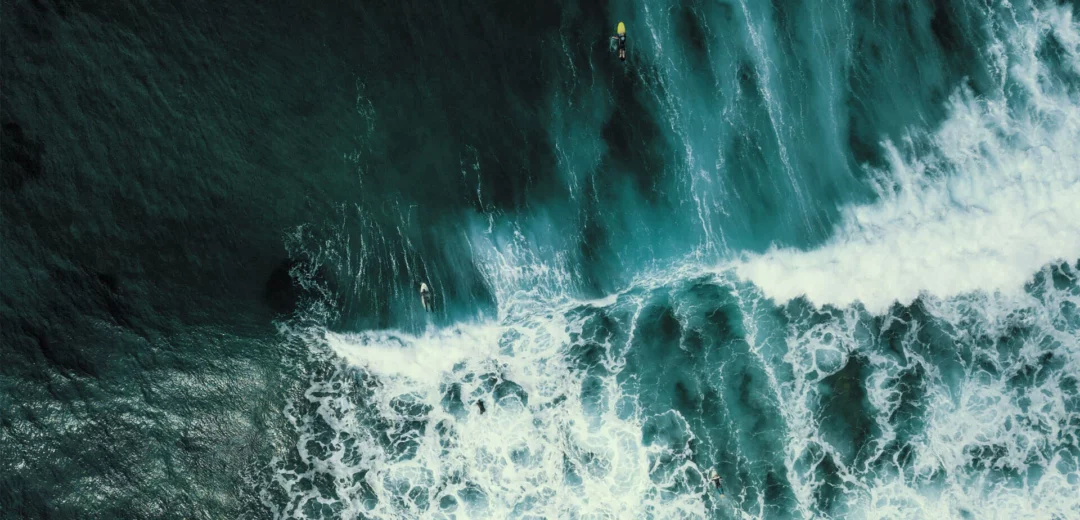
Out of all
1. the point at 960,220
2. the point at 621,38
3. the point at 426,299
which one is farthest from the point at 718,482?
the point at 621,38

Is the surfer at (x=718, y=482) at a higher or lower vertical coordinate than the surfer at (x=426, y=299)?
lower

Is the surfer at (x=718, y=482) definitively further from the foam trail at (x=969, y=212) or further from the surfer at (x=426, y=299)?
the surfer at (x=426, y=299)

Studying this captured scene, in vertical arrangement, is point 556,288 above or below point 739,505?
above

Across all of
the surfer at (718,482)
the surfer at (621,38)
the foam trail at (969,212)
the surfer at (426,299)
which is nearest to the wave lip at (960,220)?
the foam trail at (969,212)

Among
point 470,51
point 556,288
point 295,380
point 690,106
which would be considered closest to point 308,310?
point 295,380

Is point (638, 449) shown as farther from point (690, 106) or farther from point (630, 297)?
point (690, 106)

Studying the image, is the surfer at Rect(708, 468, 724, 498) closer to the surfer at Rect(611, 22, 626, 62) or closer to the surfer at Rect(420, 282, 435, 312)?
the surfer at Rect(420, 282, 435, 312)

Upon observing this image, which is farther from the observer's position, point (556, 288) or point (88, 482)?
point (556, 288)
